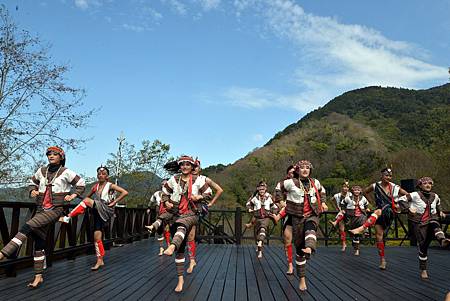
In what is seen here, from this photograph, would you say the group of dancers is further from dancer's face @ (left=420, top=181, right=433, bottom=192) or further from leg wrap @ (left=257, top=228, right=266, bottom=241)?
leg wrap @ (left=257, top=228, right=266, bottom=241)

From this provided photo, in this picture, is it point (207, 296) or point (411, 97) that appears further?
point (411, 97)

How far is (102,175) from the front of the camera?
7250mm

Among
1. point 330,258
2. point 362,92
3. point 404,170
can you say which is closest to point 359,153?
point 404,170

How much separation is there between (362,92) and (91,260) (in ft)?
346

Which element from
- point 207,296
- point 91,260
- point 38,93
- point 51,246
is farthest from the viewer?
point 38,93

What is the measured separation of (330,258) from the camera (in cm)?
930

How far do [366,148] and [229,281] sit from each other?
172 feet

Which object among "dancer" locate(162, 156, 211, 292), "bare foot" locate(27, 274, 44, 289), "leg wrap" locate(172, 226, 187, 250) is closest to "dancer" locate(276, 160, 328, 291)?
"dancer" locate(162, 156, 211, 292)

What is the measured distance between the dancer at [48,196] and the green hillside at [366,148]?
24.3 meters

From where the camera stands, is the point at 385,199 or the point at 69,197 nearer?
the point at 69,197

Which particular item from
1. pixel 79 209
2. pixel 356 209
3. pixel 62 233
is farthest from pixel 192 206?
pixel 356 209

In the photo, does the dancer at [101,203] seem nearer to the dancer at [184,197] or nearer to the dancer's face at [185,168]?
the dancer at [184,197]

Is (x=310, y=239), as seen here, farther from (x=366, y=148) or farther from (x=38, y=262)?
(x=366, y=148)

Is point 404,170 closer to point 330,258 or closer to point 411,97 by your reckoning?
point 330,258
